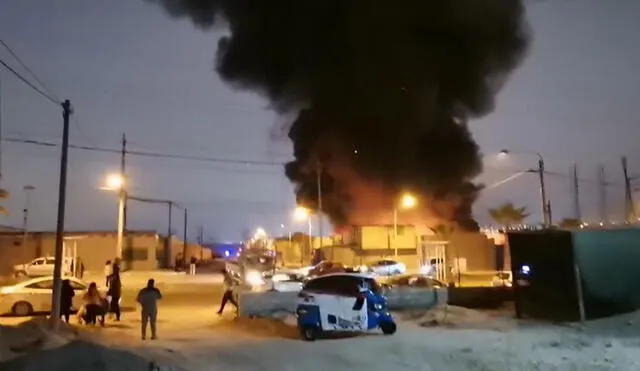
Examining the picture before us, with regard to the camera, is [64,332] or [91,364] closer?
[91,364]

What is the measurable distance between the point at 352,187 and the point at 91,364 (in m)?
40.2

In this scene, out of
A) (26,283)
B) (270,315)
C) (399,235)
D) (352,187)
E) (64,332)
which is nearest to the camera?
(64,332)

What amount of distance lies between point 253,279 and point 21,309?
9389 mm

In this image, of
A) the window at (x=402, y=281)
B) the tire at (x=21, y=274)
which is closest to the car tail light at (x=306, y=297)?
Answer: the window at (x=402, y=281)

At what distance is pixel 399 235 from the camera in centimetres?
5238

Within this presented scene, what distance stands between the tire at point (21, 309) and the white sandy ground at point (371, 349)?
16.1 feet

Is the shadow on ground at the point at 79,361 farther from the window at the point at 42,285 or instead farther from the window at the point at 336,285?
the window at the point at 42,285

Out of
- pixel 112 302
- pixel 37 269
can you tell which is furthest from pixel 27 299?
pixel 37 269

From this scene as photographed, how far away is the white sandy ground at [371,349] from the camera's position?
9508mm

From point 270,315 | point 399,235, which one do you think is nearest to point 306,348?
point 270,315

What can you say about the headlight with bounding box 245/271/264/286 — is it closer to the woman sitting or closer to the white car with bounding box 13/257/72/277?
the woman sitting

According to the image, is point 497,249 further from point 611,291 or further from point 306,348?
point 306,348

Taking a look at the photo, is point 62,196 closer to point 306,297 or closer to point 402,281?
point 306,297

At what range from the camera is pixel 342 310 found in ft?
50.5
